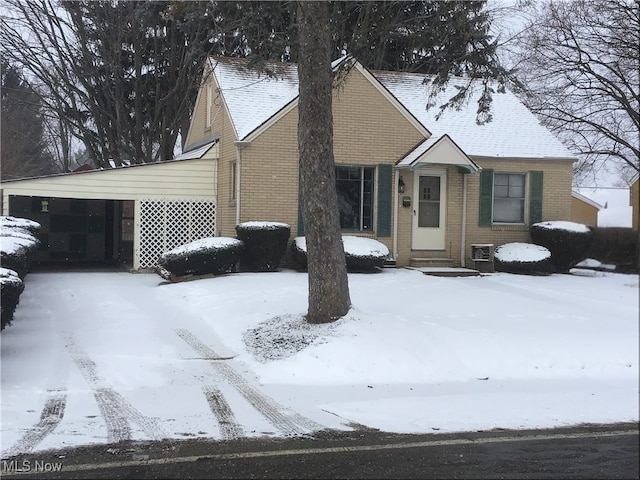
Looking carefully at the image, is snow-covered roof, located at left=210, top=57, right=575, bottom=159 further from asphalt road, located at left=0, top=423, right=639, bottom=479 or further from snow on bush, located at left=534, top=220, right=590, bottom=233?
asphalt road, located at left=0, top=423, right=639, bottom=479

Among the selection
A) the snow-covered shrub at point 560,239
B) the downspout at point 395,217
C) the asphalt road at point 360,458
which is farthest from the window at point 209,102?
the asphalt road at point 360,458

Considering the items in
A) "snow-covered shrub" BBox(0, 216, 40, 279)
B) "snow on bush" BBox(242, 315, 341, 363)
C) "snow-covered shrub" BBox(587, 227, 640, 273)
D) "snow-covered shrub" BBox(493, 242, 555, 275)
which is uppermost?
"snow-covered shrub" BBox(587, 227, 640, 273)

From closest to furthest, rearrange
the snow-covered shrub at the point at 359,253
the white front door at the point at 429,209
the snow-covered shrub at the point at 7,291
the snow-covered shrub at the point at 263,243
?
1. the snow-covered shrub at the point at 7,291
2. the snow-covered shrub at the point at 263,243
3. the snow-covered shrub at the point at 359,253
4. the white front door at the point at 429,209

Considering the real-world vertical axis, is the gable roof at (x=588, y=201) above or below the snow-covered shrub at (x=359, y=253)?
above

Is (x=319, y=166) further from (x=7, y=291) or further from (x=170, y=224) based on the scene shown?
(x=170, y=224)

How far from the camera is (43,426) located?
5.69 meters

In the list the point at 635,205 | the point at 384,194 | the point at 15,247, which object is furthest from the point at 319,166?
the point at 384,194

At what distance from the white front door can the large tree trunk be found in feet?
26.4

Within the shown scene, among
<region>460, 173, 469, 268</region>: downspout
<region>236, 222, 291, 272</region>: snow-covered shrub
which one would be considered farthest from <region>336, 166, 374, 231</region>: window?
<region>460, 173, 469, 268</region>: downspout

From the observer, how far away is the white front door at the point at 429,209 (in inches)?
661

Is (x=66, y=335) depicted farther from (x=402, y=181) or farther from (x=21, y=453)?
(x=402, y=181)

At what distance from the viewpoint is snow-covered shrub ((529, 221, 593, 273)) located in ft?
52.3

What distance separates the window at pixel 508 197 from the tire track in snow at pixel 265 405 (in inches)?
441

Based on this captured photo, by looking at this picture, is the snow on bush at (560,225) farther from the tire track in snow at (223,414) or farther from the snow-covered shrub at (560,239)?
the tire track in snow at (223,414)
